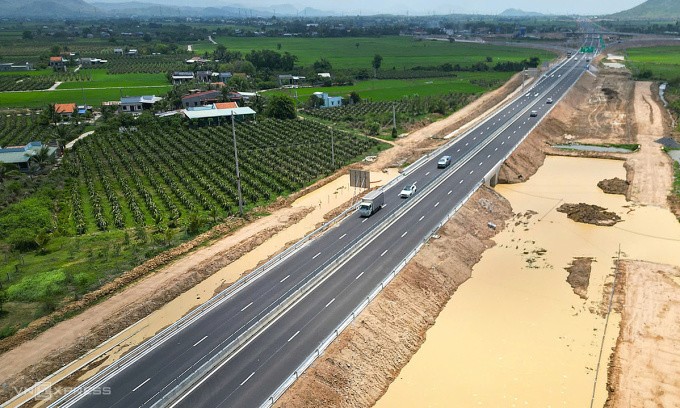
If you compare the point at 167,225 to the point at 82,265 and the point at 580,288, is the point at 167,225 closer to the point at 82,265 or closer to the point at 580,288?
A: the point at 82,265

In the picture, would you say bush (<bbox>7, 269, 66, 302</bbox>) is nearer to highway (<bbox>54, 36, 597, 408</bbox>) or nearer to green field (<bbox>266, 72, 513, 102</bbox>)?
highway (<bbox>54, 36, 597, 408</bbox>)

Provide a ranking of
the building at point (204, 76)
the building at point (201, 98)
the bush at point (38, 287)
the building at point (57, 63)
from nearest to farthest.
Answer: the bush at point (38, 287) < the building at point (201, 98) < the building at point (204, 76) < the building at point (57, 63)

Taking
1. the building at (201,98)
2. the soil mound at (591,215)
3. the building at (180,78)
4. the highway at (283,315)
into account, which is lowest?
the soil mound at (591,215)

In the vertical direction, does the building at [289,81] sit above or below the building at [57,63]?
below

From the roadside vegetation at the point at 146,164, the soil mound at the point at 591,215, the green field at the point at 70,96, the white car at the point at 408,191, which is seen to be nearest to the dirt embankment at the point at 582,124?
the soil mound at the point at 591,215

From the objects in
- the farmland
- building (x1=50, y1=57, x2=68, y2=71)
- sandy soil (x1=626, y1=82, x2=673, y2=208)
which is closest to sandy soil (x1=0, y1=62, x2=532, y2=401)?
the farmland

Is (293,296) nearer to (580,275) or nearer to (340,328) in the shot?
(340,328)

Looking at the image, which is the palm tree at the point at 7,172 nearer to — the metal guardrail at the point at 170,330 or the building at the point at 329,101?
the metal guardrail at the point at 170,330
